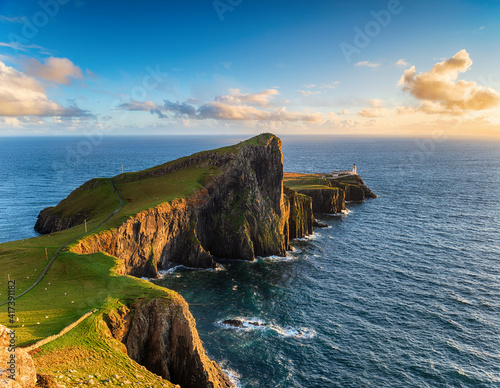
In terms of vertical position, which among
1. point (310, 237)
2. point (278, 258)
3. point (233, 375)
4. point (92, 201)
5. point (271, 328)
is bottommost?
point (233, 375)

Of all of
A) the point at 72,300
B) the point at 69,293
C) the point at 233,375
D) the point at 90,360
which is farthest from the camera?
the point at 233,375

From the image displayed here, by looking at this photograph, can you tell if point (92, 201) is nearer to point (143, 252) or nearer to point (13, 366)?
point (143, 252)

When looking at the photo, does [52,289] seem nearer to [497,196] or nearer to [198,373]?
[198,373]

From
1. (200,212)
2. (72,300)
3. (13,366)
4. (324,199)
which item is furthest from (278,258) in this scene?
(13,366)

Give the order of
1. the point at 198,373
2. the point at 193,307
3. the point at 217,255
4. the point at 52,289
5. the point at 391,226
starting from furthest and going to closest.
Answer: the point at 391,226 → the point at 217,255 → the point at 193,307 → the point at 52,289 → the point at 198,373

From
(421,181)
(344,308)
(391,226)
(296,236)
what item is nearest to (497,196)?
(421,181)

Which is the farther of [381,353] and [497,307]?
[497,307]

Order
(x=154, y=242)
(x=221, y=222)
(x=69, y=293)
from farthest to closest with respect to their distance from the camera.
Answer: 1. (x=221, y=222)
2. (x=154, y=242)
3. (x=69, y=293)

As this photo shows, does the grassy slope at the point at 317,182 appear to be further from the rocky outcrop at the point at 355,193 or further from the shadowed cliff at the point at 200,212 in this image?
the shadowed cliff at the point at 200,212
